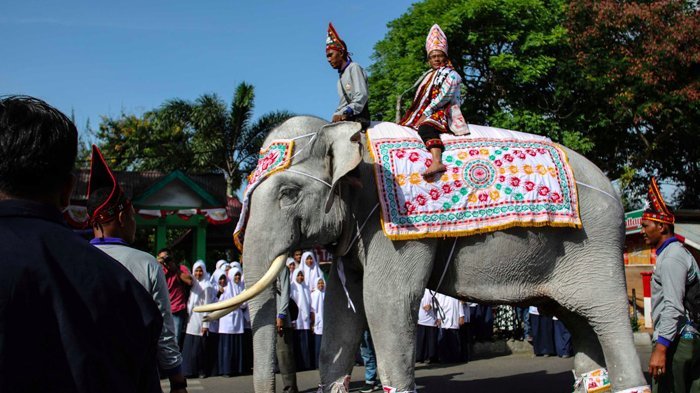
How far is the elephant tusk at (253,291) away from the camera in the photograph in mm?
5359

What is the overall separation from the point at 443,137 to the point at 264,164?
1.39 meters

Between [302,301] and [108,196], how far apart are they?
31.3ft

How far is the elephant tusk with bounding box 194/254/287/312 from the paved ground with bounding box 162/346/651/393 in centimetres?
512

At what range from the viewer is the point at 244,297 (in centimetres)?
538

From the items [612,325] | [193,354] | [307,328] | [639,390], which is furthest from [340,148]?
[307,328]

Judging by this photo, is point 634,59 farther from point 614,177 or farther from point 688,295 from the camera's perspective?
point 688,295

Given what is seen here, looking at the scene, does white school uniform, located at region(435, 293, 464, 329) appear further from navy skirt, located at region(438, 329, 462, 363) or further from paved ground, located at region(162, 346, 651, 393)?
paved ground, located at region(162, 346, 651, 393)

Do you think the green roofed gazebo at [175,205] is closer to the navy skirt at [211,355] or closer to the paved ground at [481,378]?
the navy skirt at [211,355]

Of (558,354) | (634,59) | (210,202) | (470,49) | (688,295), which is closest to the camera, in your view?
(688,295)

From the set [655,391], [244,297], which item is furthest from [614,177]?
[244,297]

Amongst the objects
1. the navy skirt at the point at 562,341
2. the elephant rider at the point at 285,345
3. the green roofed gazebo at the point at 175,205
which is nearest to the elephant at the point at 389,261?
the elephant rider at the point at 285,345

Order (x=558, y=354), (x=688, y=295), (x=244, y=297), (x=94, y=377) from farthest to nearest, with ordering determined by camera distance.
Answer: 1. (x=558, y=354)
2. (x=688, y=295)
3. (x=244, y=297)
4. (x=94, y=377)

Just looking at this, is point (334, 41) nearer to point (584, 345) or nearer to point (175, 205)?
point (584, 345)

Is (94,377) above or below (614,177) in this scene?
below
